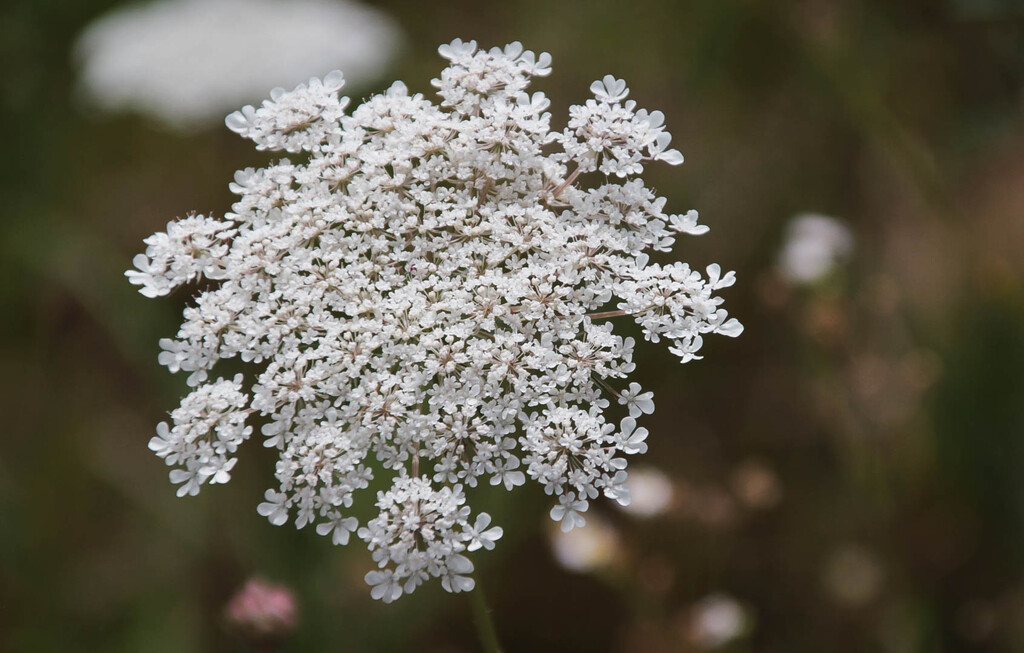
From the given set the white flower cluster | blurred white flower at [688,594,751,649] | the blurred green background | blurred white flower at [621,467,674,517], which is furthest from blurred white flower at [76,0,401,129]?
blurred white flower at [688,594,751,649]

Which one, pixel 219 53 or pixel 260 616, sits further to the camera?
pixel 219 53

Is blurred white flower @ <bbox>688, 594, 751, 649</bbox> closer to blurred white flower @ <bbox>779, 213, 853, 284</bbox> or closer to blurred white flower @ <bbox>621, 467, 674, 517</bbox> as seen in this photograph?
blurred white flower @ <bbox>621, 467, 674, 517</bbox>

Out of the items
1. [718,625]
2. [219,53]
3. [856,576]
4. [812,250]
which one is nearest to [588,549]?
[718,625]

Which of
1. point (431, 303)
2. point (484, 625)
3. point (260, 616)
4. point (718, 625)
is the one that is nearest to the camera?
point (484, 625)

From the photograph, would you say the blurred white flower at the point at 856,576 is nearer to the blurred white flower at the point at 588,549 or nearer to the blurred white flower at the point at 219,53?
the blurred white flower at the point at 588,549

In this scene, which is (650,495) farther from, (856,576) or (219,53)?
(219,53)

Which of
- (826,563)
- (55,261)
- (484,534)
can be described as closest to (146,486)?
(55,261)

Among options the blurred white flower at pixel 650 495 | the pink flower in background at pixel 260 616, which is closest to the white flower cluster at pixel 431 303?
the pink flower in background at pixel 260 616

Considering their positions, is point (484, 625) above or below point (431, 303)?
below
